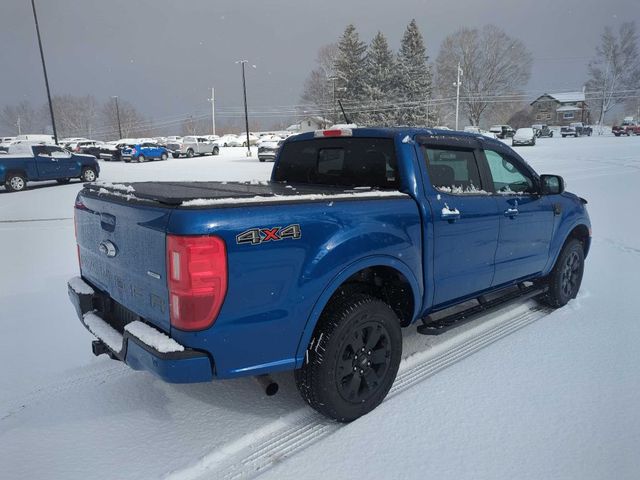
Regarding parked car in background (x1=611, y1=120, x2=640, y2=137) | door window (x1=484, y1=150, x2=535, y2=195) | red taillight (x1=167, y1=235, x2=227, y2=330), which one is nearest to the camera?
red taillight (x1=167, y1=235, x2=227, y2=330)

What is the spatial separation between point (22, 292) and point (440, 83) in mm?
73336

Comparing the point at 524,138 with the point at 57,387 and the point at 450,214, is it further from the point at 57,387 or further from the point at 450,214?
the point at 57,387

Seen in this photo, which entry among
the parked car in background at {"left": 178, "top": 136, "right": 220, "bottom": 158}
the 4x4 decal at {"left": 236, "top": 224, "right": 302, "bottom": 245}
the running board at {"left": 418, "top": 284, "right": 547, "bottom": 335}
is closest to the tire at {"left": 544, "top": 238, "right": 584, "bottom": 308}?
the running board at {"left": 418, "top": 284, "right": 547, "bottom": 335}

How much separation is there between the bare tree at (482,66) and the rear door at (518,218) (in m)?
71.1

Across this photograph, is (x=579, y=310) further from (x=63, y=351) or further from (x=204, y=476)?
(x=63, y=351)

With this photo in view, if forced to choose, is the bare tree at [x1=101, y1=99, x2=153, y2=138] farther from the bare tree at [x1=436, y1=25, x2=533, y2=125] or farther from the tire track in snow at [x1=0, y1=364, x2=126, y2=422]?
the tire track in snow at [x1=0, y1=364, x2=126, y2=422]

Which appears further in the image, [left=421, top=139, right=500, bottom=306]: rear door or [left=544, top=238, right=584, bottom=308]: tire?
[left=544, top=238, right=584, bottom=308]: tire

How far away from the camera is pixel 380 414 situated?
3061 mm

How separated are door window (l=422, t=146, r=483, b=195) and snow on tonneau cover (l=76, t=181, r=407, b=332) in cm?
49

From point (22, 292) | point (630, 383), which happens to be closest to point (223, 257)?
point (630, 383)

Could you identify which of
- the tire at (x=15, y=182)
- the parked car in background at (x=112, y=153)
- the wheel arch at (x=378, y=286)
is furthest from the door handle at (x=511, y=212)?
the parked car in background at (x=112, y=153)

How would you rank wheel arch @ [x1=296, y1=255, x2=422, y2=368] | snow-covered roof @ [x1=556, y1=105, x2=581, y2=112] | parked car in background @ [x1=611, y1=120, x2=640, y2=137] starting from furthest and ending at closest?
1. snow-covered roof @ [x1=556, y1=105, x2=581, y2=112]
2. parked car in background @ [x1=611, y1=120, x2=640, y2=137]
3. wheel arch @ [x1=296, y1=255, x2=422, y2=368]

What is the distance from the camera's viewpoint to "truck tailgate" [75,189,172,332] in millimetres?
2428

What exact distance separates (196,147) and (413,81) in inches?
1216
